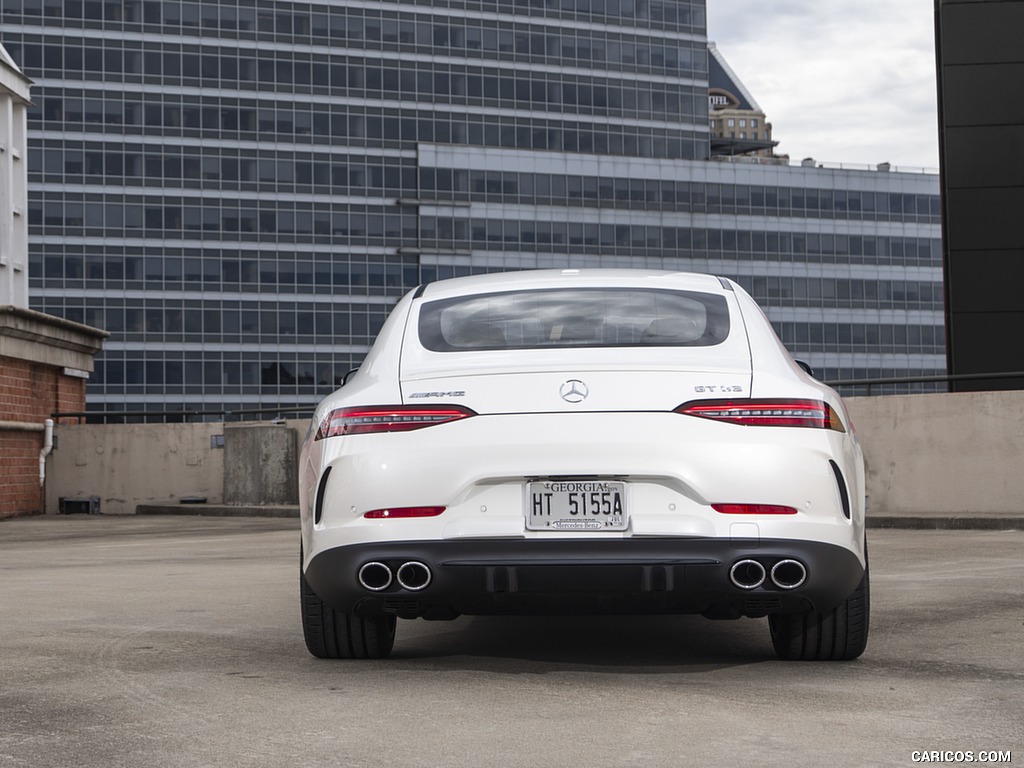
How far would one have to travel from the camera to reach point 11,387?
2344 centimetres

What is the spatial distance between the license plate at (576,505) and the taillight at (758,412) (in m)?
0.39

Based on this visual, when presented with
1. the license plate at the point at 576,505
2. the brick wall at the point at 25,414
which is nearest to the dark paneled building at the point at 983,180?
the brick wall at the point at 25,414

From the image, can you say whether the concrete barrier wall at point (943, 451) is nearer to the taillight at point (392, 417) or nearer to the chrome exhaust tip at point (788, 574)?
the chrome exhaust tip at point (788, 574)

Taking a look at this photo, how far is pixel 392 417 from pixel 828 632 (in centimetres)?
191

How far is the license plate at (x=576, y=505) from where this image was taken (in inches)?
195

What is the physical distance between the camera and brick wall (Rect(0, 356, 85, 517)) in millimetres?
23516

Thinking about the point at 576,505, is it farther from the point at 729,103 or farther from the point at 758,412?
the point at 729,103

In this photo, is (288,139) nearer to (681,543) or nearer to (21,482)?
(21,482)

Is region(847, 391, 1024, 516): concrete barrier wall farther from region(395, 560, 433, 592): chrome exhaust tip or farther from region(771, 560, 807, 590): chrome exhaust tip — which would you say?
region(395, 560, 433, 592): chrome exhaust tip

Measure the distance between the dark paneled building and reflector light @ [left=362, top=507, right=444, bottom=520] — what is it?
16.9 m

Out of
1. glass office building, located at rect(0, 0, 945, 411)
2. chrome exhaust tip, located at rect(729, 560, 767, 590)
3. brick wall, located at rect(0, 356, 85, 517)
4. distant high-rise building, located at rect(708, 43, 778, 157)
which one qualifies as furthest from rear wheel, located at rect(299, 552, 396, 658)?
distant high-rise building, located at rect(708, 43, 778, 157)

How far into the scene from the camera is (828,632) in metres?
5.55

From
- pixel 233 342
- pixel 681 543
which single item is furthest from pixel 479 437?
pixel 233 342

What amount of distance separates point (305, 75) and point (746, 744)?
84.2 metres
